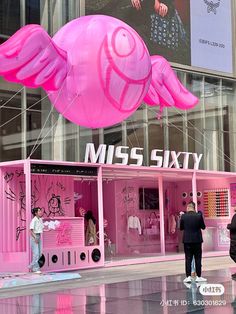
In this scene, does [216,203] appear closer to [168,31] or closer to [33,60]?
[168,31]

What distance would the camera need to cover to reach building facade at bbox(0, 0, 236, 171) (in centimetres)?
2284

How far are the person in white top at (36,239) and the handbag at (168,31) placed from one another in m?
13.2

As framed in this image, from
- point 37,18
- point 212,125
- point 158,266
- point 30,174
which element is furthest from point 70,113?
point 212,125

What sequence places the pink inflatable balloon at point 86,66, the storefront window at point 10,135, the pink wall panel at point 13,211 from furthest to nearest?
the storefront window at point 10,135, the pink wall panel at point 13,211, the pink inflatable balloon at point 86,66

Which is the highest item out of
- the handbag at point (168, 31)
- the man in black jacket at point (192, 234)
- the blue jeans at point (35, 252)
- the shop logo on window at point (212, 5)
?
the shop logo on window at point (212, 5)

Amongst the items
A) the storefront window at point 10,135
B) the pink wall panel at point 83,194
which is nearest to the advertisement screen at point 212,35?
the pink wall panel at point 83,194

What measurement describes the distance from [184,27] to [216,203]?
8.89m

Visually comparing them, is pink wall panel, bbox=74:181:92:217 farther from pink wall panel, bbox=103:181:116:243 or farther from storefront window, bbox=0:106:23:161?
storefront window, bbox=0:106:23:161

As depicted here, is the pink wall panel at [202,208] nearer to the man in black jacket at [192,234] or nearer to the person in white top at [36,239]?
the person in white top at [36,239]

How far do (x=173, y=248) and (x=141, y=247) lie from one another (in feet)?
6.14

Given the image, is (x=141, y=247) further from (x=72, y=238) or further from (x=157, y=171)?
(x=72, y=238)

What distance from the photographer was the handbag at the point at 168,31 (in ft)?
88.3

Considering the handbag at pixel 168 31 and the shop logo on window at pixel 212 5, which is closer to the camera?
the handbag at pixel 168 31

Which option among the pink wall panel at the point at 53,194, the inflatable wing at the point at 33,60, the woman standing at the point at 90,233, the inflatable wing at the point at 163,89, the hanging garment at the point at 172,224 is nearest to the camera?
the inflatable wing at the point at 33,60
